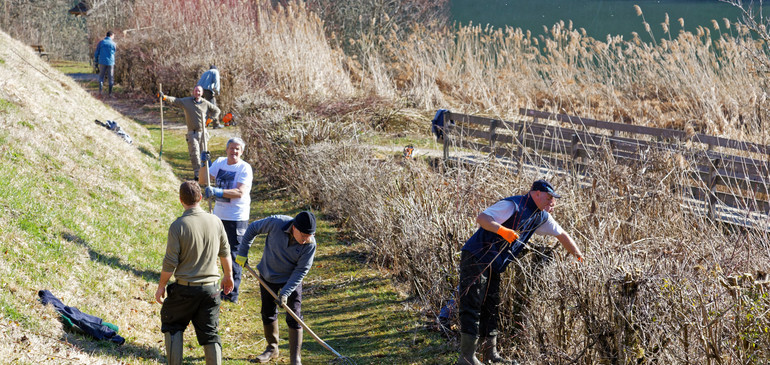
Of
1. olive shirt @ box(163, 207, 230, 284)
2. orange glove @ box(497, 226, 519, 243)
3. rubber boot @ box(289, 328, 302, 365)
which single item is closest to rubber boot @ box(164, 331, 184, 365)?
olive shirt @ box(163, 207, 230, 284)

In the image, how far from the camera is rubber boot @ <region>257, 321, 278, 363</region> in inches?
261

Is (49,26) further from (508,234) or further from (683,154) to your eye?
(508,234)

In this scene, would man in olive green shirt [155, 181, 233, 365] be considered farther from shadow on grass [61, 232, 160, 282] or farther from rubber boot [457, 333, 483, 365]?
shadow on grass [61, 232, 160, 282]

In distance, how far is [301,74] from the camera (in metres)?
18.5

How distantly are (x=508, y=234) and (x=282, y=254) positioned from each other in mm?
1945

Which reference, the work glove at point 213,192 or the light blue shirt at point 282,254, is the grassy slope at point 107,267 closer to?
the light blue shirt at point 282,254

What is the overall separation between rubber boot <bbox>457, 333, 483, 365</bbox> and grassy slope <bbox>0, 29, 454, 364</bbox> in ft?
1.91

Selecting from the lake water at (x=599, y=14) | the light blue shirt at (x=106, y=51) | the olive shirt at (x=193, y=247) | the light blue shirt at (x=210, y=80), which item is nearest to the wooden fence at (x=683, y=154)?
the olive shirt at (x=193, y=247)

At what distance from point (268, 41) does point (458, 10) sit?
14173mm

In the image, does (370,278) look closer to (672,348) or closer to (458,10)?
(672,348)

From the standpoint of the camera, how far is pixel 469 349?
6.27 m

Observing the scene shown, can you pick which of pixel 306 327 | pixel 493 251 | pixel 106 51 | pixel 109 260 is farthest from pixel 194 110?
pixel 106 51

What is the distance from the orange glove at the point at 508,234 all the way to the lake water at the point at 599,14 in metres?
23.0

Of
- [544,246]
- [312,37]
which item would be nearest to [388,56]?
[312,37]
